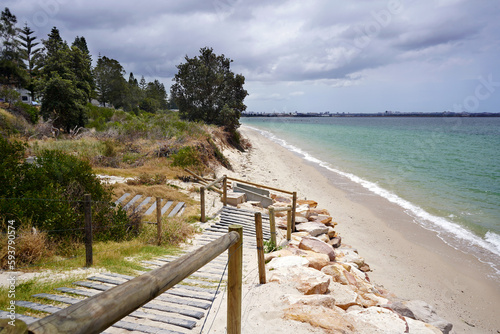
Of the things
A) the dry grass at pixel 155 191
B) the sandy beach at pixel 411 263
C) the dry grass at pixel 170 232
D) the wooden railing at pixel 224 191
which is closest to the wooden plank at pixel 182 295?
the sandy beach at pixel 411 263

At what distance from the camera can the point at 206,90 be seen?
37.4 metres

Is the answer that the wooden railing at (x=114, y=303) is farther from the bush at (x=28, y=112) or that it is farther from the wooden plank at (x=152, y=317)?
the bush at (x=28, y=112)

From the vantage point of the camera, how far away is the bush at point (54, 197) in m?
6.82

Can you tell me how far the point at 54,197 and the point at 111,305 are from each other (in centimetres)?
706

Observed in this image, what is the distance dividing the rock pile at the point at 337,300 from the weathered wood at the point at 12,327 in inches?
160

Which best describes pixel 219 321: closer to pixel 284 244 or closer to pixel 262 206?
pixel 284 244

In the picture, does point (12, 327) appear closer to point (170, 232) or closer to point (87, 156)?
point (170, 232)

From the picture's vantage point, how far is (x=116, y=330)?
12.1 feet

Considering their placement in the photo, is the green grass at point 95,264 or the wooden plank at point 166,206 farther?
the wooden plank at point 166,206

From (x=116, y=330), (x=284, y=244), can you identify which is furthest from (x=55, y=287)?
(x=284, y=244)

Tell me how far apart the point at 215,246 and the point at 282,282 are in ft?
11.9

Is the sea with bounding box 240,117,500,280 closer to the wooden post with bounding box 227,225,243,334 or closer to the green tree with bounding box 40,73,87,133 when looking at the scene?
the wooden post with bounding box 227,225,243,334

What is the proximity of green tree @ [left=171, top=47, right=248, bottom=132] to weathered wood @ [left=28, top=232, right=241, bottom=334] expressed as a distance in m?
34.9

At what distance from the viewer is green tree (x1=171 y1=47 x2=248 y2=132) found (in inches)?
1465
